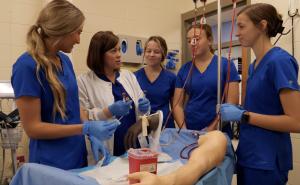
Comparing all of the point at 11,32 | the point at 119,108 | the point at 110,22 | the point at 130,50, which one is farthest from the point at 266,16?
the point at 11,32

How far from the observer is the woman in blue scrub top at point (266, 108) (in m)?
0.99

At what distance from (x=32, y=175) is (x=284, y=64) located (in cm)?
105

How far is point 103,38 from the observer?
1.46 m

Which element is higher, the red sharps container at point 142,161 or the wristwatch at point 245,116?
the wristwatch at point 245,116

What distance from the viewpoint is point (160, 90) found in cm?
188

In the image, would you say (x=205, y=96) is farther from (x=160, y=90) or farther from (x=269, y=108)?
(x=269, y=108)

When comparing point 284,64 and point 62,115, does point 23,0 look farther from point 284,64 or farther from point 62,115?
point 284,64

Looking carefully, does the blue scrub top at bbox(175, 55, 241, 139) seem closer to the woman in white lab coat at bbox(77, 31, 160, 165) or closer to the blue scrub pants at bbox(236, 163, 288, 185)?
the woman in white lab coat at bbox(77, 31, 160, 165)

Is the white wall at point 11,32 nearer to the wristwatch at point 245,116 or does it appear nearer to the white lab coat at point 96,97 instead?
the white lab coat at point 96,97

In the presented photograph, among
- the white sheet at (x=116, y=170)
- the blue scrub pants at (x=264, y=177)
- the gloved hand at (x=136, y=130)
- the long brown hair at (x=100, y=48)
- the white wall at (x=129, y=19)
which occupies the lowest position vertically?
the blue scrub pants at (x=264, y=177)

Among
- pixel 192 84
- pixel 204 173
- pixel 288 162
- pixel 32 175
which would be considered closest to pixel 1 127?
pixel 32 175

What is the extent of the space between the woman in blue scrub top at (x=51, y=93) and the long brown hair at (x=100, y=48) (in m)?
0.37

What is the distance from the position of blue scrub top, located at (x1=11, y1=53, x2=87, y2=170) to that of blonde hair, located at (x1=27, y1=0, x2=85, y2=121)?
0.03 metres

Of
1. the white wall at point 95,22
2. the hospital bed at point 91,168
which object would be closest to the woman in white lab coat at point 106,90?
the hospital bed at point 91,168
